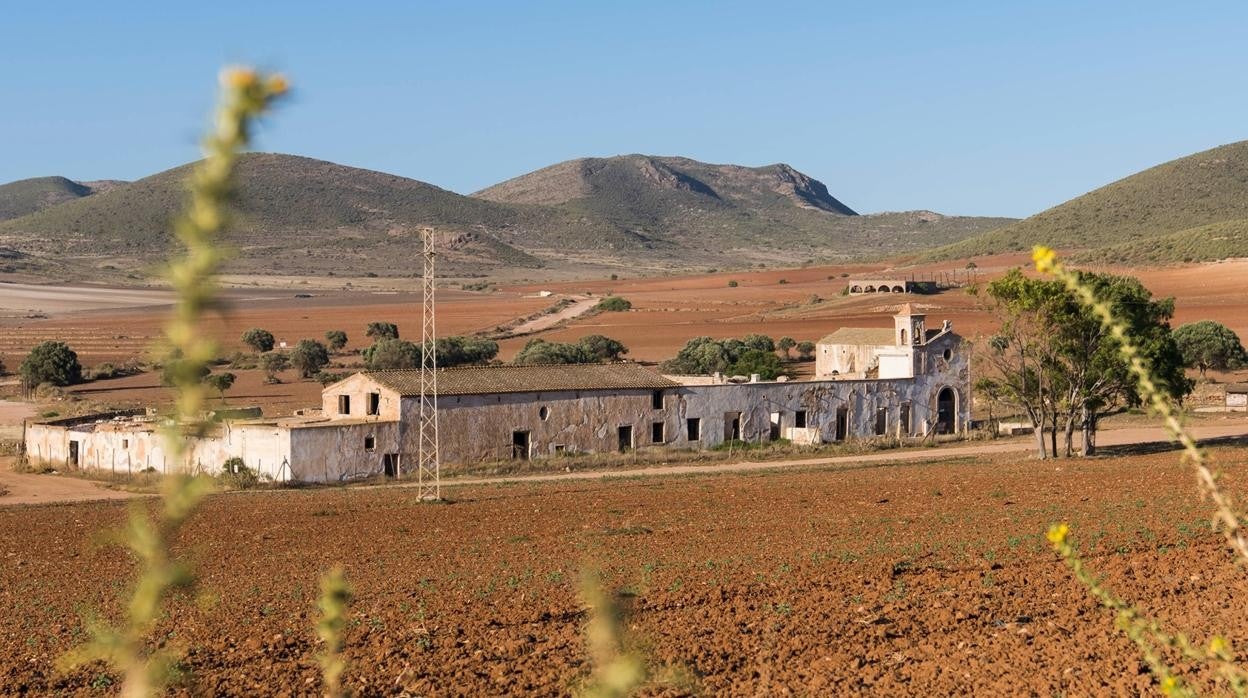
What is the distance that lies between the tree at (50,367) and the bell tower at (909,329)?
42.1 m

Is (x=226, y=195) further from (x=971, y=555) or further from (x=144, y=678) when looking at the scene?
(x=971, y=555)

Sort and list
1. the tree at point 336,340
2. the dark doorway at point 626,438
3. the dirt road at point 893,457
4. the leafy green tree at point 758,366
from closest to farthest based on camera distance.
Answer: the dirt road at point 893,457 < the dark doorway at point 626,438 < the leafy green tree at point 758,366 < the tree at point 336,340

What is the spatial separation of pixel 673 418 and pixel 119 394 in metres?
31.5

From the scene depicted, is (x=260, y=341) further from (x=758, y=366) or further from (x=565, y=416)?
(x=565, y=416)

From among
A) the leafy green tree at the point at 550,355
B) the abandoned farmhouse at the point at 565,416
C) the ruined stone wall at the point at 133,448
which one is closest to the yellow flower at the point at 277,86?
the abandoned farmhouse at the point at 565,416

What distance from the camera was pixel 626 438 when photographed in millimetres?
48031

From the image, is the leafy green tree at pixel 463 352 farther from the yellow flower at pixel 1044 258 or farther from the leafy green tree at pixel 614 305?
the yellow flower at pixel 1044 258

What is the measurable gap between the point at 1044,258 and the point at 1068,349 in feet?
131

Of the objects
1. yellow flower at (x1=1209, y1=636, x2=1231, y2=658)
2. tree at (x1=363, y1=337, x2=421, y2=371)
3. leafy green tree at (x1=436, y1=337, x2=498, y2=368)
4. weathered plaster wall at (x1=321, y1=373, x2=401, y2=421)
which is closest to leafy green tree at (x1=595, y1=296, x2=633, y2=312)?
leafy green tree at (x1=436, y1=337, x2=498, y2=368)

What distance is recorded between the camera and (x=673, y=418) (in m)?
48.6

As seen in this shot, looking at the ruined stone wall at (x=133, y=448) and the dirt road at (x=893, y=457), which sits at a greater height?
the ruined stone wall at (x=133, y=448)

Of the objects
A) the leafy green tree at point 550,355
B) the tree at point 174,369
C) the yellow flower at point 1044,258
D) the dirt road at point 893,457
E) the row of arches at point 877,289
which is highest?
the row of arches at point 877,289

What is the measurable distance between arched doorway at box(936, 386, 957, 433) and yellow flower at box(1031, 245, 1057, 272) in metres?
52.5

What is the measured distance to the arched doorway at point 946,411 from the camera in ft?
178
